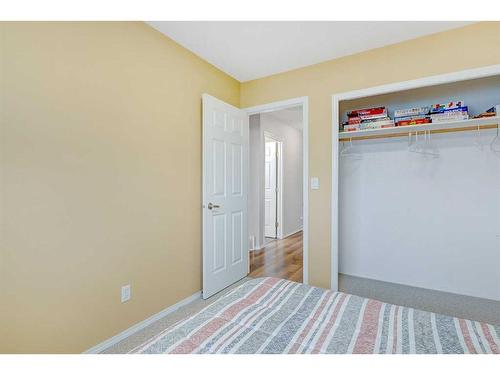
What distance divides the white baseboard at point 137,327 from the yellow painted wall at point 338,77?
128 cm

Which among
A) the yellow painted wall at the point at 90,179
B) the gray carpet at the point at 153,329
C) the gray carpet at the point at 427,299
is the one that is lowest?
the gray carpet at the point at 153,329

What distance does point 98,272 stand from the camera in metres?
1.70

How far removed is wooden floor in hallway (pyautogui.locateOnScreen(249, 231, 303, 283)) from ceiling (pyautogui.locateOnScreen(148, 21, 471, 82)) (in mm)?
2437

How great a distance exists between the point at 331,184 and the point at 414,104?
1333 millimetres

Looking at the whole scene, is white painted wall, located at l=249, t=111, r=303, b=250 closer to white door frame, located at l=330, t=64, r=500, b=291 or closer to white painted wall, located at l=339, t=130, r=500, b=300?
white painted wall, located at l=339, t=130, r=500, b=300

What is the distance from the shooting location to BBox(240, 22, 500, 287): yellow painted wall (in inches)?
79.7

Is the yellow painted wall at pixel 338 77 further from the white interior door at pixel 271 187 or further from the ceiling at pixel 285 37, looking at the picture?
the white interior door at pixel 271 187

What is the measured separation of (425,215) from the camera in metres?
2.70

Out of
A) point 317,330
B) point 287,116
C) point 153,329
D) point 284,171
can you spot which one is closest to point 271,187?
point 284,171

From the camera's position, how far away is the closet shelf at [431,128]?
223 centimetres

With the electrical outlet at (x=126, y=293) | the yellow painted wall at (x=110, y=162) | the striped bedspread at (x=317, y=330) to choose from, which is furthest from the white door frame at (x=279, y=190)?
the striped bedspread at (x=317, y=330)

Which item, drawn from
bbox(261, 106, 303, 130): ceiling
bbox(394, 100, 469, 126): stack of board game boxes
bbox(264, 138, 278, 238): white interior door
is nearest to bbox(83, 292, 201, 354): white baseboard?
bbox(394, 100, 469, 126): stack of board game boxes
